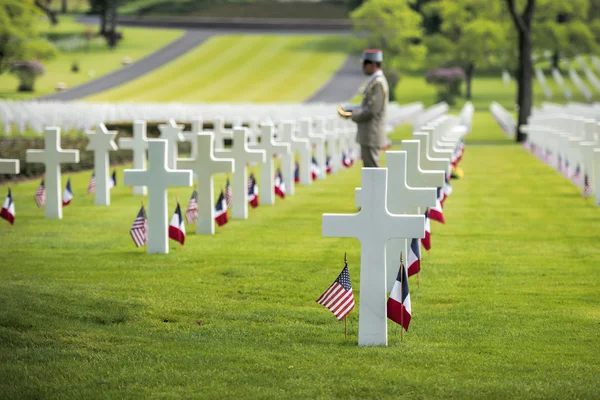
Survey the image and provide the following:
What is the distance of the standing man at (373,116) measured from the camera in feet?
45.7

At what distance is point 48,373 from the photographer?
7094mm

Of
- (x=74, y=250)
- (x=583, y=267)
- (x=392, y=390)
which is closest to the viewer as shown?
(x=392, y=390)

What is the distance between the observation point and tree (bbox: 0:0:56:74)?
193 ft

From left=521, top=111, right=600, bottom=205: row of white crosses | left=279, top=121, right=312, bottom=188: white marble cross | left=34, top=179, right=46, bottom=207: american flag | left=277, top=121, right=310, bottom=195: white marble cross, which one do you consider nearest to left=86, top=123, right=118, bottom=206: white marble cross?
left=34, top=179, right=46, bottom=207: american flag

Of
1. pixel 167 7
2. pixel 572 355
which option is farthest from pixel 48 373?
pixel 167 7

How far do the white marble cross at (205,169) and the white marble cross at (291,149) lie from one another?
171 inches

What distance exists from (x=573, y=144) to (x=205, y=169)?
9474 mm

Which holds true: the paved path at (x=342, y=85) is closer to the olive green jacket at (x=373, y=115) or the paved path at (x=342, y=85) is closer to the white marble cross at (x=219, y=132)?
the white marble cross at (x=219, y=132)

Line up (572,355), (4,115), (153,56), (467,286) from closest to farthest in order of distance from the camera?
(572,355) < (467,286) < (4,115) < (153,56)

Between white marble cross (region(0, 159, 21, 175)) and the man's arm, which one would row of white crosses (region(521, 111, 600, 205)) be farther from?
white marble cross (region(0, 159, 21, 175))

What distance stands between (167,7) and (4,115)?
9816 centimetres

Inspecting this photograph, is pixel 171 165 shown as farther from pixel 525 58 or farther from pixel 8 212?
A: pixel 525 58

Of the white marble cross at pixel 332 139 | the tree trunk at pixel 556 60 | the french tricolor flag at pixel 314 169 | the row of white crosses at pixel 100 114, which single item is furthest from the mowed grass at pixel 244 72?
the french tricolor flag at pixel 314 169

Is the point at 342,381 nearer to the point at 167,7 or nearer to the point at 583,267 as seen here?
the point at 583,267
